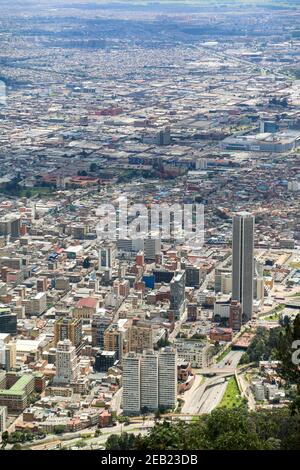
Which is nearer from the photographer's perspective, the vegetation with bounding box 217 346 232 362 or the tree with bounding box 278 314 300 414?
the tree with bounding box 278 314 300 414

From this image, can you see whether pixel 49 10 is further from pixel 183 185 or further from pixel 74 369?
pixel 74 369

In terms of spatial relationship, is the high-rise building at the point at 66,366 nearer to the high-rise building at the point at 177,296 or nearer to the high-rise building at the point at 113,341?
the high-rise building at the point at 113,341

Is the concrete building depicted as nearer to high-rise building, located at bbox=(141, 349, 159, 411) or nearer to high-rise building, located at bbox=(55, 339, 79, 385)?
high-rise building, located at bbox=(55, 339, 79, 385)

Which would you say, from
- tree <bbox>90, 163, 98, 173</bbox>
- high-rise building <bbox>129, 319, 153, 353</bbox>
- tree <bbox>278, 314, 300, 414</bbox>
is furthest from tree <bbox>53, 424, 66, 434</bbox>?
tree <bbox>90, 163, 98, 173</bbox>

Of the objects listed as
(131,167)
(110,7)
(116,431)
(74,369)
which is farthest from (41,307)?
(110,7)

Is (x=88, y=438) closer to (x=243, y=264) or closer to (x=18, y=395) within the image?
(x=18, y=395)

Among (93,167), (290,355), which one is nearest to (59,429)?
(290,355)

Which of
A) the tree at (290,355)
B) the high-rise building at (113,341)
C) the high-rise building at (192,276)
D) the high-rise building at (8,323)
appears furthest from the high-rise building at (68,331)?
the tree at (290,355)
